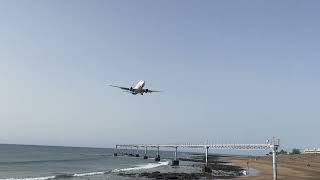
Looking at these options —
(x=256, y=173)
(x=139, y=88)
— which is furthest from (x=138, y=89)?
(x=256, y=173)

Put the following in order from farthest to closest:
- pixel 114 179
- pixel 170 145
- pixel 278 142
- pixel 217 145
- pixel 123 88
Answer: pixel 170 145, pixel 217 145, pixel 114 179, pixel 278 142, pixel 123 88

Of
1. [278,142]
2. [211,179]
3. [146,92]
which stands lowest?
[211,179]

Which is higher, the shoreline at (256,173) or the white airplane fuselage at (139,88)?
the white airplane fuselage at (139,88)

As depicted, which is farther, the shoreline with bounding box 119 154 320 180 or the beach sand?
the shoreline with bounding box 119 154 320 180

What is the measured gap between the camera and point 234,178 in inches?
2667

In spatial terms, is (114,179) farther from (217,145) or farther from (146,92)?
(217,145)

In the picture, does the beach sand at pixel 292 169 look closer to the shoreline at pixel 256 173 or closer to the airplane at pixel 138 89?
the shoreline at pixel 256 173

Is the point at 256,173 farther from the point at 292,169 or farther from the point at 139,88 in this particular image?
the point at 139,88

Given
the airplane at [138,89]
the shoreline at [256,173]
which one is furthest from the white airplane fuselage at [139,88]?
the shoreline at [256,173]

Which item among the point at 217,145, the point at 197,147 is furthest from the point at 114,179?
the point at 197,147

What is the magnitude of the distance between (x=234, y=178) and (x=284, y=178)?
7.84 meters

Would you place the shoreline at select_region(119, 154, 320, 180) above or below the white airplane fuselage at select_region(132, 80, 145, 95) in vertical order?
below

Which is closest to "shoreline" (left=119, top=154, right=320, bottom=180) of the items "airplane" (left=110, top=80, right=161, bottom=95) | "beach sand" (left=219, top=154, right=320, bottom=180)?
"beach sand" (left=219, top=154, right=320, bottom=180)

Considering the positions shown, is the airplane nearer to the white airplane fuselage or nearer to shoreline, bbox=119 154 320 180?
the white airplane fuselage
